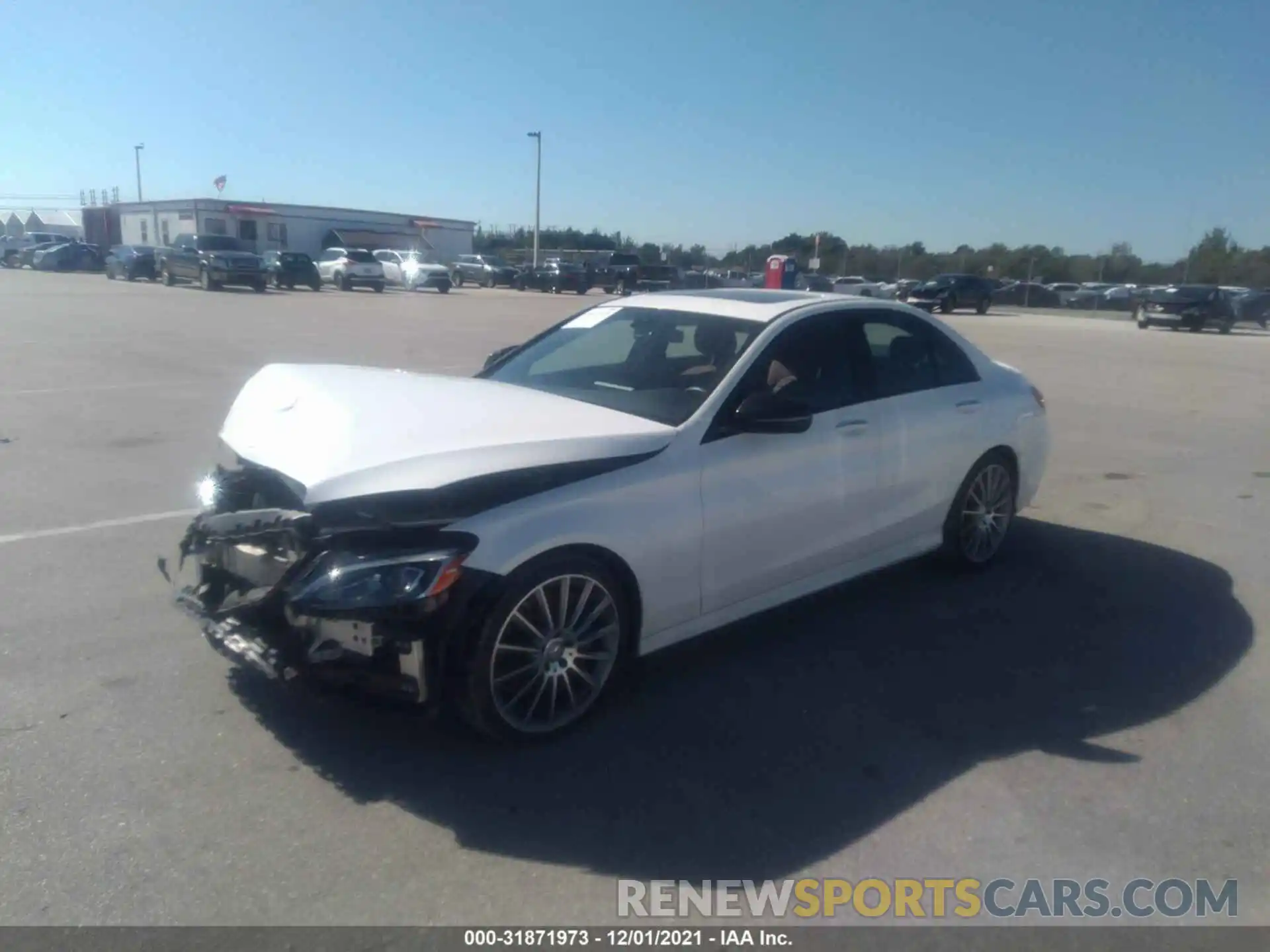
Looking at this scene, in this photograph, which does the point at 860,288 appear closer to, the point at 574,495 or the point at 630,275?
the point at 630,275

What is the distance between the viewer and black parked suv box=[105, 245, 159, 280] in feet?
144

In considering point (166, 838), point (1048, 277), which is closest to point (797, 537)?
point (166, 838)

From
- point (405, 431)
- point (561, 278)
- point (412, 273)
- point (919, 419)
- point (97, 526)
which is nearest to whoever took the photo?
point (405, 431)

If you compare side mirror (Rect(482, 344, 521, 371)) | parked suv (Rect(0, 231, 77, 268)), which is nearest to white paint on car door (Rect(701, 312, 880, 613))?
side mirror (Rect(482, 344, 521, 371))

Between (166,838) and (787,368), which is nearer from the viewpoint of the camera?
(166,838)

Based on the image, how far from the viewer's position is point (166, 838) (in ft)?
10.8

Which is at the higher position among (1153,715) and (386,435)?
(386,435)

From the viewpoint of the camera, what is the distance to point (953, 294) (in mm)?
40688

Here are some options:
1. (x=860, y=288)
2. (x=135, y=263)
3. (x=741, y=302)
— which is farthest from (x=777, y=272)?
(x=135, y=263)

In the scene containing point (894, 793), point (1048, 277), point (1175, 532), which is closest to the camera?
Answer: point (894, 793)

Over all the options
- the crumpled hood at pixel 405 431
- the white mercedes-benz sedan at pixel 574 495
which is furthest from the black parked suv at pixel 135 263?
the white mercedes-benz sedan at pixel 574 495

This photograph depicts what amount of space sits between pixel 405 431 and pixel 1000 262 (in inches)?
2998

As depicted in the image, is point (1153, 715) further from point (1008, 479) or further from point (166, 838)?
point (166, 838)

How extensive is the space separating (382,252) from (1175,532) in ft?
161
